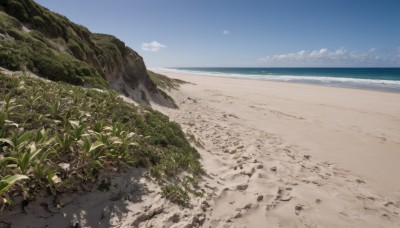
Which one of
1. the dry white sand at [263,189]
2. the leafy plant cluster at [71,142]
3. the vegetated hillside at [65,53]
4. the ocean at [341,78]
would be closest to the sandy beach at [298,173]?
the dry white sand at [263,189]

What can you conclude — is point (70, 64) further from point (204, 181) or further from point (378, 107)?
point (378, 107)

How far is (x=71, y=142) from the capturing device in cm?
425

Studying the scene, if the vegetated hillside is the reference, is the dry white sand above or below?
below

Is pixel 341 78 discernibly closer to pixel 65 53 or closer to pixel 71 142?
pixel 65 53

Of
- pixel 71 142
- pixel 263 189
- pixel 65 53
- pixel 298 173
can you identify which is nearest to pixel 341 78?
pixel 298 173

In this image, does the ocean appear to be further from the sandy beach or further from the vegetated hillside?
the vegetated hillside

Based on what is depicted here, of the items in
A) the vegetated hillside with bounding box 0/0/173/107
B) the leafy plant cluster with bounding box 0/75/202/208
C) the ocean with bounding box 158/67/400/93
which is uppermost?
the vegetated hillside with bounding box 0/0/173/107

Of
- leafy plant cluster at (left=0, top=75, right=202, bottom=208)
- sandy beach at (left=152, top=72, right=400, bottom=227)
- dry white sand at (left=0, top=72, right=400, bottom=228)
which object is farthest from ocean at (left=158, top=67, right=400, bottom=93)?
leafy plant cluster at (left=0, top=75, right=202, bottom=208)

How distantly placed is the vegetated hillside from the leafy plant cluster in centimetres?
198

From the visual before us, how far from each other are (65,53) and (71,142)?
A: 760cm

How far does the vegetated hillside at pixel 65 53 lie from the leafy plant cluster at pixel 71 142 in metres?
1.98

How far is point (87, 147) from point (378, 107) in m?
21.8

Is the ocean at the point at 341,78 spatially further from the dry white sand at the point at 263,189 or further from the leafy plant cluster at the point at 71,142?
the leafy plant cluster at the point at 71,142

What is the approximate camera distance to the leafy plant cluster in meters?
3.59
